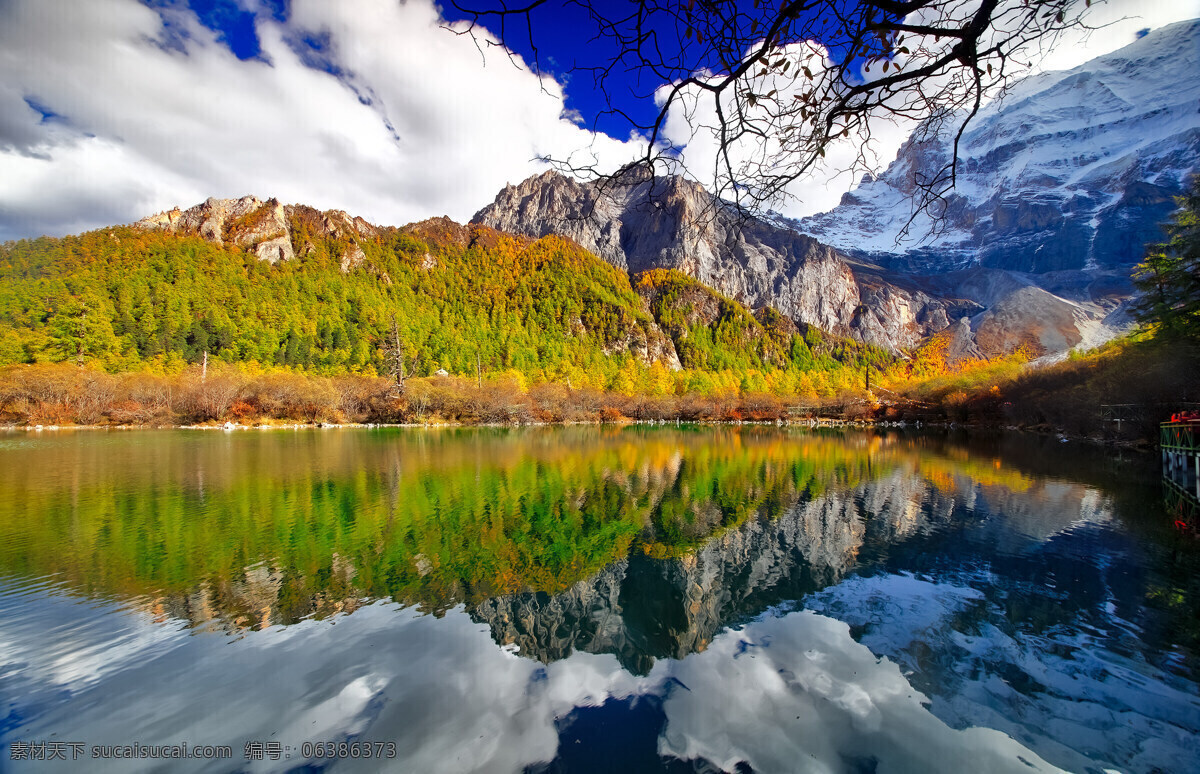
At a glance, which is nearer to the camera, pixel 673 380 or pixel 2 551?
pixel 2 551

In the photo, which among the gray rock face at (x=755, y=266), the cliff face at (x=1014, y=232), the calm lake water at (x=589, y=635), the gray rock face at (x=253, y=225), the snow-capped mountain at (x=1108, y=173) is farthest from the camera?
the gray rock face at (x=755, y=266)

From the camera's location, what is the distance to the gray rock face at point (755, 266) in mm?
→ 165875

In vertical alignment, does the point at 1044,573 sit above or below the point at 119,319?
below

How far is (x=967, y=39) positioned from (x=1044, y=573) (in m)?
10.6

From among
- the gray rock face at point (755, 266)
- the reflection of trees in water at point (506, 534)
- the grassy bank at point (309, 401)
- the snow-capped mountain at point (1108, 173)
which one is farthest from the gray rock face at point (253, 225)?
the snow-capped mountain at point (1108, 173)

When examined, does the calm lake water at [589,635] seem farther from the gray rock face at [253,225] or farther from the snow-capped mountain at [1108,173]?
the snow-capped mountain at [1108,173]

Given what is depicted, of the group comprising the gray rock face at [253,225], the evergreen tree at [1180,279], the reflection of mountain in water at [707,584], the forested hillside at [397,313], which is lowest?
the reflection of mountain in water at [707,584]

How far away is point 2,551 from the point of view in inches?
353

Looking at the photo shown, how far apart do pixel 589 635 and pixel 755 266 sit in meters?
182

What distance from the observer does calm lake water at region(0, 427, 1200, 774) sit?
4488 millimetres

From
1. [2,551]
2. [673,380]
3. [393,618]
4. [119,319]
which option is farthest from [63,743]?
[673,380]

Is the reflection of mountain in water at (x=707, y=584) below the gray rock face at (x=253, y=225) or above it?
below

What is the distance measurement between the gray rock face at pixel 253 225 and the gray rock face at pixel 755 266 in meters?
66.5

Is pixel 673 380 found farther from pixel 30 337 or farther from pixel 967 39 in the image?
pixel 967 39
